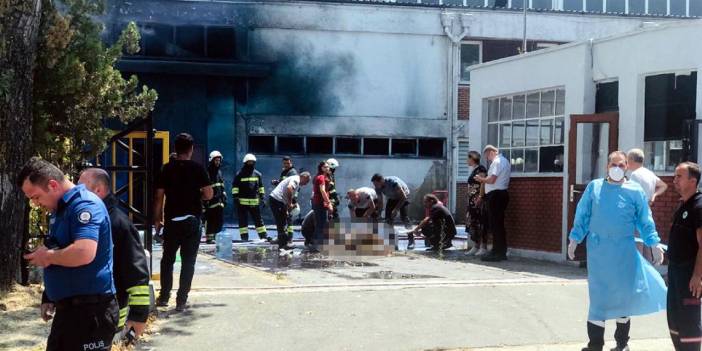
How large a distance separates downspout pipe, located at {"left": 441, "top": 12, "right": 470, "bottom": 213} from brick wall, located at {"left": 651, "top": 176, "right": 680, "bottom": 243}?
14.0m

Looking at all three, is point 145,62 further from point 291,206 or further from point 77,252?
point 77,252

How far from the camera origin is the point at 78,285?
3961 millimetres

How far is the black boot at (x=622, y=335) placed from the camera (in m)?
6.42

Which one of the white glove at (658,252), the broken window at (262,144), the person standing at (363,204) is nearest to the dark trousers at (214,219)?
the person standing at (363,204)

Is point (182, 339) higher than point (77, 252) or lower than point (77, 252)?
lower

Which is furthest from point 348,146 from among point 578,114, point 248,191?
point 578,114

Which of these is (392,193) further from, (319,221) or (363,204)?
(319,221)

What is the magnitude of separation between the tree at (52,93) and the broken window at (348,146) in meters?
15.3

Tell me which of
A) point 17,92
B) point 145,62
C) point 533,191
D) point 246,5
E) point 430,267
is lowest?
point 430,267

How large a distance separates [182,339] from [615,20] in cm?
2256

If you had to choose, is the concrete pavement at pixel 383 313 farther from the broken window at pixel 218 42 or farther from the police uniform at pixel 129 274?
the broken window at pixel 218 42

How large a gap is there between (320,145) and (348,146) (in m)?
0.87

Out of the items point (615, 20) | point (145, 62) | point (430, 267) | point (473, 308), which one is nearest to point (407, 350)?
point (473, 308)

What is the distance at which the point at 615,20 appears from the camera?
25.9m
